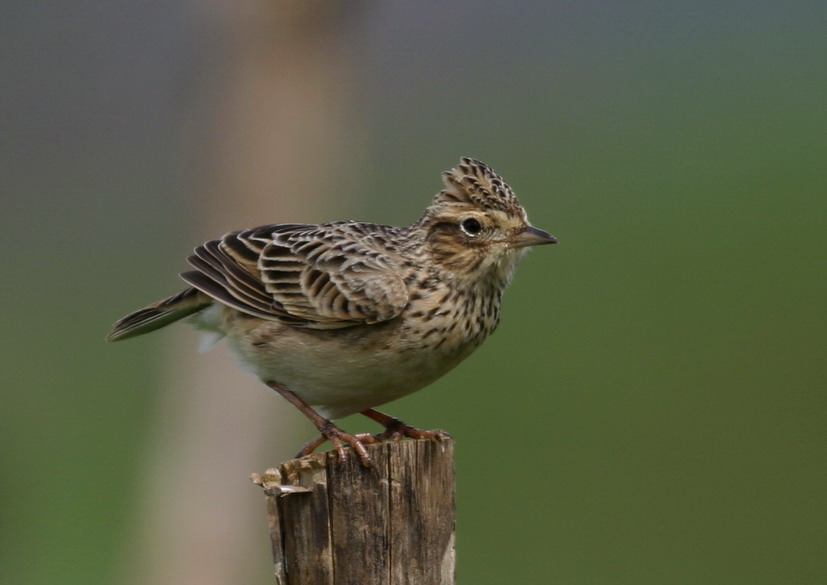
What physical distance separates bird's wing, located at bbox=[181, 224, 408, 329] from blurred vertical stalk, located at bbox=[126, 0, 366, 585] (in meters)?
5.82

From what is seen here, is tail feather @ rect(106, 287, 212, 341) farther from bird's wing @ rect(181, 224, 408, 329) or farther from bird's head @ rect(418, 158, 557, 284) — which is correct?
bird's head @ rect(418, 158, 557, 284)

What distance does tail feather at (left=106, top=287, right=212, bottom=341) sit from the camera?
785 centimetres

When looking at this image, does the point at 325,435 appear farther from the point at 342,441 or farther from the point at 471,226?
the point at 471,226

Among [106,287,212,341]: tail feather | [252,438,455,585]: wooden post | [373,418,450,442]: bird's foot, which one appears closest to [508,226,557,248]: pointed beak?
[373,418,450,442]: bird's foot

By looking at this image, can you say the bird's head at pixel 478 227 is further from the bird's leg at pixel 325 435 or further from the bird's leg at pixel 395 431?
the bird's leg at pixel 325 435

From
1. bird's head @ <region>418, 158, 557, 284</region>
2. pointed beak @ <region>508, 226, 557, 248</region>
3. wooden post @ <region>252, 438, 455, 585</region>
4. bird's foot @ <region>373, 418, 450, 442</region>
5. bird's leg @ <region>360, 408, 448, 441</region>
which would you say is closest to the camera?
wooden post @ <region>252, 438, 455, 585</region>

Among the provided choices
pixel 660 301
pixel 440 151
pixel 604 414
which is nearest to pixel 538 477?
pixel 604 414

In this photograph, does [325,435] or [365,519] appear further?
[325,435]

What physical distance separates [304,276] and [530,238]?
1290 mm

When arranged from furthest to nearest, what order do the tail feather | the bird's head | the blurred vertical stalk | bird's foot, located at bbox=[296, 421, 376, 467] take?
the blurred vertical stalk < the tail feather < the bird's head < bird's foot, located at bbox=[296, 421, 376, 467]

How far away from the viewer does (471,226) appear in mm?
6953

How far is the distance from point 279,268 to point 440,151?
16.8 meters

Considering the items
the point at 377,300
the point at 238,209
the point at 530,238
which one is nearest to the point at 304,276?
the point at 377,300

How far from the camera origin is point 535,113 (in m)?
28.5
